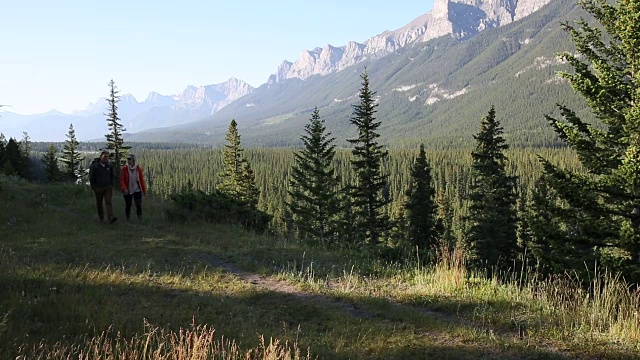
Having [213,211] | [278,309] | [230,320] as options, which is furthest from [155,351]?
[213,211]

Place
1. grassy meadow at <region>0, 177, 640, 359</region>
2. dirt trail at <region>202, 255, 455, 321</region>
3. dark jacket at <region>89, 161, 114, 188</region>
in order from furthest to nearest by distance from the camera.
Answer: dark jacket at <region>89, 161, 114, 188</region>
dirt trail at <region>202, 255, 455, 321</region>
grassy meadow at <region>0, 177, 640, 359</region>

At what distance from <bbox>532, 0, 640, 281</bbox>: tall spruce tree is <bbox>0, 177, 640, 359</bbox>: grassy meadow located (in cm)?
360

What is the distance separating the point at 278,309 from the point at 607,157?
1025 centimetres

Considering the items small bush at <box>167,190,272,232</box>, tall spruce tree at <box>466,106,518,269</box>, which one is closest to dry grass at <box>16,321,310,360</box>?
small bush at <box>167,190,272,232</box>

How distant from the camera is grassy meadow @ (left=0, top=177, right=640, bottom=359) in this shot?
4.76 meters

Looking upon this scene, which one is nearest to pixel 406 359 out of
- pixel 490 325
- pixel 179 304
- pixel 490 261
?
pixel 490 325

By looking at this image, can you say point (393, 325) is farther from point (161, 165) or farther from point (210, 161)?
point (210, 161)

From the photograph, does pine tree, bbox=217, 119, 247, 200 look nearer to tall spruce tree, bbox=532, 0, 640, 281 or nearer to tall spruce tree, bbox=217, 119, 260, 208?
tall spruce tree, bbox=217, 119, 260, 208

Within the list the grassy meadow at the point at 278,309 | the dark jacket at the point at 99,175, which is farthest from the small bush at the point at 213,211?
the grassy meadow at the point at 278,309

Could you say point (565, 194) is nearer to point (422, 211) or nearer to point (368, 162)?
point (368, 162)

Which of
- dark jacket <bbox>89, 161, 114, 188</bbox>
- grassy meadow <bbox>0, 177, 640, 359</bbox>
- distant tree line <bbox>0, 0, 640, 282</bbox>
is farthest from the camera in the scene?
dark jacket <bbox>89, 161, 114, 188</bbox>

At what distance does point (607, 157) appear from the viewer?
435 inches

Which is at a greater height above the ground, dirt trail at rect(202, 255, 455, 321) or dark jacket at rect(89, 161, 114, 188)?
dark jacket at rect(89, 161, 114, 188)

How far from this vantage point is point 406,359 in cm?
471
